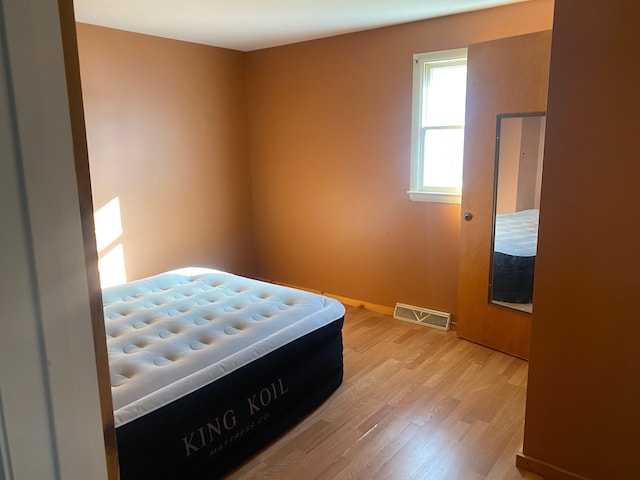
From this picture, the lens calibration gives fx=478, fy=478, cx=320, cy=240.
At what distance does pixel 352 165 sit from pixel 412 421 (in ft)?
7.44

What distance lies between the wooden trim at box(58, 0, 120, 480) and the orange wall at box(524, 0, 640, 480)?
1770mm

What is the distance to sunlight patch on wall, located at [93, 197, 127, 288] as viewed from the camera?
12.1 ft

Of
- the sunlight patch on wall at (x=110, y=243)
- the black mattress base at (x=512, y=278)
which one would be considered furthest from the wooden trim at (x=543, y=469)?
the sunlight patch on wall at (x=110, y=243)

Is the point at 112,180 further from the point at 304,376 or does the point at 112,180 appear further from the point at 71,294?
the point at 71,294

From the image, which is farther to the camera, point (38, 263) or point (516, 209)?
point (516, 209)

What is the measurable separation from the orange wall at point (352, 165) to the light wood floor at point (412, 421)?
0.73 m

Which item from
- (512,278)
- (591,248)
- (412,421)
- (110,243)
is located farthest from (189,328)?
(512,278)

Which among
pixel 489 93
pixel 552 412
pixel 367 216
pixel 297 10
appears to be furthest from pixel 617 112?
pixel 367 216

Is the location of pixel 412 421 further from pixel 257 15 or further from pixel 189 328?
pixel 257 15

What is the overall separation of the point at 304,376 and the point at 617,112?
6.04ft

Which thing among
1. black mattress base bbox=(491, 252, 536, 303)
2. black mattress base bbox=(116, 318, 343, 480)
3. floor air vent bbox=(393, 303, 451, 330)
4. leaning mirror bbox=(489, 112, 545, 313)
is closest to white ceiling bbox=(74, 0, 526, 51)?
leaning mirror bbox=(489, 112, 545, 313)

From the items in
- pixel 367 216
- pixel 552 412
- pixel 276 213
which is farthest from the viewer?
pixel 276 213

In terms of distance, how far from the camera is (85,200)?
1.98 feet

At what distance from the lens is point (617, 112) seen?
172 cm
